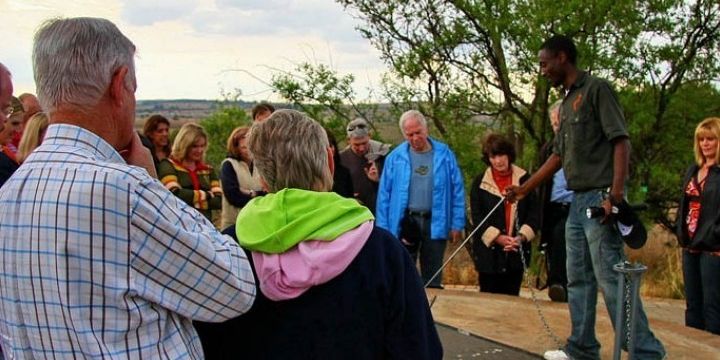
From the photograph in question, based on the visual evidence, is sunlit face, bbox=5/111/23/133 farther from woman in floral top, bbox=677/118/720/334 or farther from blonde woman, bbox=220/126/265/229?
woman in floral top, bbox=677/118/720/334

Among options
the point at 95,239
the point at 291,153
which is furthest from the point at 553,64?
the point at 95,239

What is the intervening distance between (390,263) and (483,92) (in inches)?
381

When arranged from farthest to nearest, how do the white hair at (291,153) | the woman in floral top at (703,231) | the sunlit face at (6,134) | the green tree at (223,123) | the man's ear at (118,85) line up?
1. the green tree at (223,123)
2. the woman in floral top at (703,231)
3. the sunlit face at (6,134)
4. the white hair at (291,153)
5. the man's ear at (118,85)

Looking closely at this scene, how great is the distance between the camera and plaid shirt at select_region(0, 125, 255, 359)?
156cm

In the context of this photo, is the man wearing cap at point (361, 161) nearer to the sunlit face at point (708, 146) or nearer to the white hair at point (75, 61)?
the sunlit face at point (708, 146)

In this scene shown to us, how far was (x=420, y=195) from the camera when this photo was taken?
21.2ft

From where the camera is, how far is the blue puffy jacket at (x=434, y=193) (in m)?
6.45

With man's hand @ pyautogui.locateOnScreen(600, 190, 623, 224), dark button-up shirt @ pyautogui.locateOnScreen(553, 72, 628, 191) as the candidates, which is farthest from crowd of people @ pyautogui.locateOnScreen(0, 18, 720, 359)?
dark button-up shirt @ pyautogui.locateOnScreen(553, 72, 628, 191)

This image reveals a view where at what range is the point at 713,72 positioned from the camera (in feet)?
35.7

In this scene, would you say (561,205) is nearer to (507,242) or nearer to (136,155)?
(507,242)

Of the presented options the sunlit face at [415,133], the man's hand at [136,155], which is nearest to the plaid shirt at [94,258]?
the man's hand at [136,155]

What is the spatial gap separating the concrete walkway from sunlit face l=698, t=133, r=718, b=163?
130cm

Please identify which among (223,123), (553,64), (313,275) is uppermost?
(223,123)

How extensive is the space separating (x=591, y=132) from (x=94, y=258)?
3250mm
